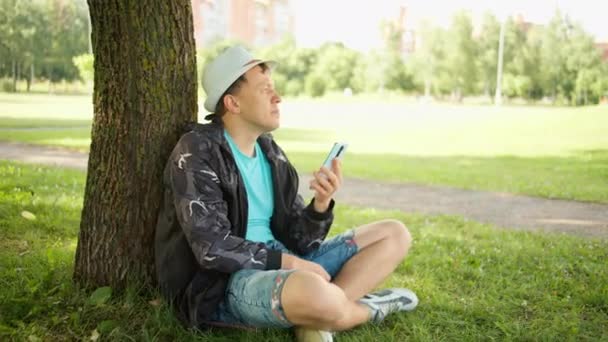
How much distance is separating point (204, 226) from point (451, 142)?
55.7 ft

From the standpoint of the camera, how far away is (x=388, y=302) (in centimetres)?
318

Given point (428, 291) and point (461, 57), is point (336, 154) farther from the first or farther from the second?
point (461, 57)

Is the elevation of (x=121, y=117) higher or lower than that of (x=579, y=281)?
higher

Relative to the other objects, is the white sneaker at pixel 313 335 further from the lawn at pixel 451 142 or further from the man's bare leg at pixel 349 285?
the lawn at pixel 451 142

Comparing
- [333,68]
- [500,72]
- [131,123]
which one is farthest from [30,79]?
[333,68]

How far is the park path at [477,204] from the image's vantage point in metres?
6.73

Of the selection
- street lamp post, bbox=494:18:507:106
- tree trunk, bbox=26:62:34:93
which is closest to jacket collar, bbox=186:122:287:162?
tree trunk, bbox=26:62:34:93

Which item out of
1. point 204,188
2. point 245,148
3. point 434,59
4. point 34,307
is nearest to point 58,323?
point 34,307

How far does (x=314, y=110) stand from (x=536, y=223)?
27.4 meters

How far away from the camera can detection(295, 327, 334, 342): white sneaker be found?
262 centimetres

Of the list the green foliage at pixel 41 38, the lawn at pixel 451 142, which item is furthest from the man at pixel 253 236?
the green foliage at pixel 41 38

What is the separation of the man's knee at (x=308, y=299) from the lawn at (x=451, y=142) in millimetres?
6663

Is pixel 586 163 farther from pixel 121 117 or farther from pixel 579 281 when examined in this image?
pixel 121 117

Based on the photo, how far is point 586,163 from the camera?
42.2 ft
